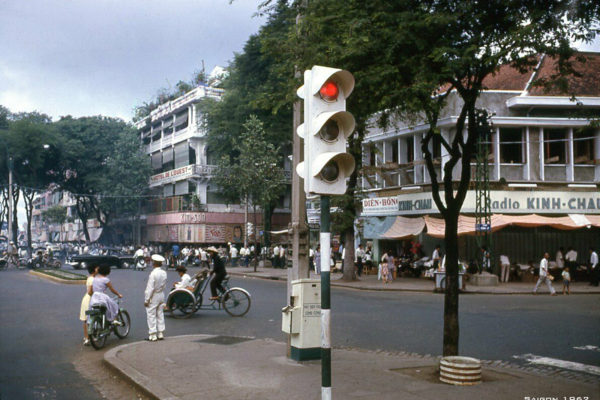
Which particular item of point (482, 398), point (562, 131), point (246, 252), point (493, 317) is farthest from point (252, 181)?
point (482, 398)

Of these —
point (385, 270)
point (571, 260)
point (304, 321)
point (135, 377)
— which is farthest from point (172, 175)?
point (135, 377)

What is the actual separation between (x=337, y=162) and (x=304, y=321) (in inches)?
175

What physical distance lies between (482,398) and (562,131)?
26.1 metres

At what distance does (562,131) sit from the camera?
29.2 metres

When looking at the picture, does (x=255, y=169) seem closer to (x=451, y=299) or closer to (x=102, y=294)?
(x=102, y=294)

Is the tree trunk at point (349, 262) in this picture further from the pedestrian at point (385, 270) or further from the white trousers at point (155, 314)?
the white trousers at point (155, 314)

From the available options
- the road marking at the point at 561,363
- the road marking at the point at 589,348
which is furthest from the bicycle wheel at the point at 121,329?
the road marking at the point at 589,348

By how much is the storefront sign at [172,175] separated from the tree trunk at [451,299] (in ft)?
142

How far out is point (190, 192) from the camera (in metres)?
51.4

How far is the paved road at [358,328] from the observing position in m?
8.68

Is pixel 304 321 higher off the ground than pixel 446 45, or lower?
lower

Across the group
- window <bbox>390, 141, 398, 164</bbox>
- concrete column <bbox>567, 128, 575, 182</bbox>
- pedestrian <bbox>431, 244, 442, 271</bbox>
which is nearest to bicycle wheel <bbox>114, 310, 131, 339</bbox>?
pedestrian <bbox>431, 244, 442, 271</bbox>

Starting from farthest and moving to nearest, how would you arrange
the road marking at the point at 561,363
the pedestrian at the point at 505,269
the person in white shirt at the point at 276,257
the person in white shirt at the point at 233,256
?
the person in white shirt at the point at 233,256 < the person in white shirt at the point at 276,257 < the pedestrian at the point at 505,269 < the road marking at the point at 561,363

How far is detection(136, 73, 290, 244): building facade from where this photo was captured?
49.9 meters
